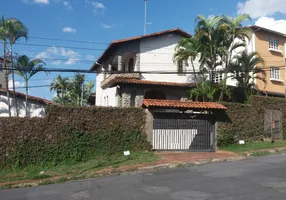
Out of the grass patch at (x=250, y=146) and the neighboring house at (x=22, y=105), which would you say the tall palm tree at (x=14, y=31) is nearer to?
the neighboring house at (x=22, y=105)

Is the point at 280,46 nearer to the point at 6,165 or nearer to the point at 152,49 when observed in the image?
the point at 152,49

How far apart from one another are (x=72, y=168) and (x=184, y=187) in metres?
6.14

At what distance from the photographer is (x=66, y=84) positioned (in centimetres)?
4753

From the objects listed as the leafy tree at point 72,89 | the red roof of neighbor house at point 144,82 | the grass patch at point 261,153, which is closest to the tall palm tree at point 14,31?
the red roof of neighbor house at point 144,82

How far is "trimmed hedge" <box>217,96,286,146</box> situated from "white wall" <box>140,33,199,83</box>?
7242 millimetres

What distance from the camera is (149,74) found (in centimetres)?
2461

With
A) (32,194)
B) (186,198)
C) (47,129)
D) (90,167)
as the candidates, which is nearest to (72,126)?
(47,129)

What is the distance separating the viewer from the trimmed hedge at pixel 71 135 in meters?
14.1

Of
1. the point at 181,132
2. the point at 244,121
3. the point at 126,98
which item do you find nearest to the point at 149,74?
the point at 126,98

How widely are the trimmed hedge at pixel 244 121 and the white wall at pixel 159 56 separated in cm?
724

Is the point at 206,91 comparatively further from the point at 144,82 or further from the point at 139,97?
the point at 139,97

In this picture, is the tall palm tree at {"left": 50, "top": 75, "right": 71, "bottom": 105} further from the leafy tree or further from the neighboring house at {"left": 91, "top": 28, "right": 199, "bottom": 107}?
the neighboring house at {"left": 91, "top": 28, "right": 199, "bottom": 107}

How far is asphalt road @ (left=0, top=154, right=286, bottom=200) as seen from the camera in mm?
8055

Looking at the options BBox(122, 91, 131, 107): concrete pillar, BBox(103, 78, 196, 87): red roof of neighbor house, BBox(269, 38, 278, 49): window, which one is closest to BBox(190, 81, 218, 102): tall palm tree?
BBox(103, 78, 196, 87): red roof of neighbor house
